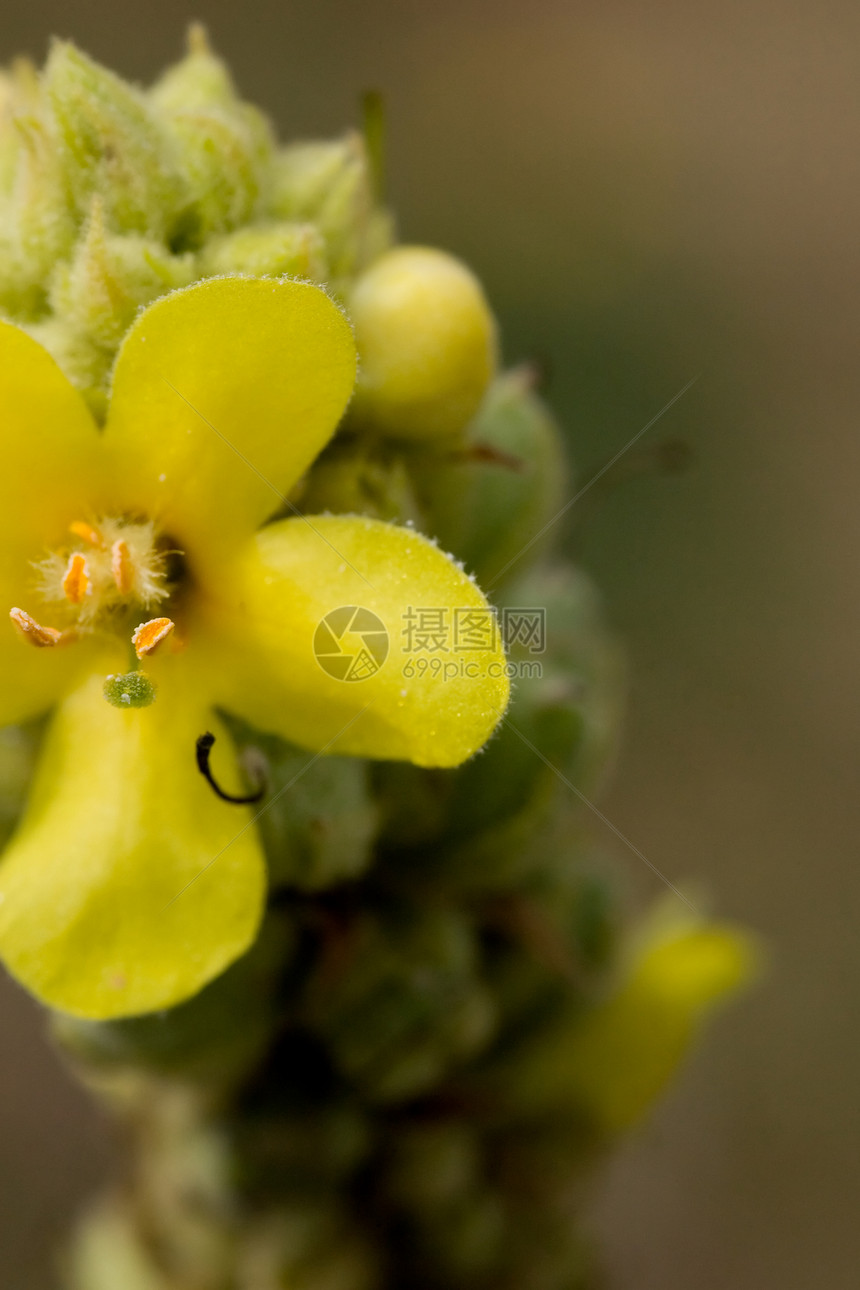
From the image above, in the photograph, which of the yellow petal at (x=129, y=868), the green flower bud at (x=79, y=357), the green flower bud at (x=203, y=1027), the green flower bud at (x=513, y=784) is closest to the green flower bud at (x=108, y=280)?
the green flower bud at (x=79, y=357)

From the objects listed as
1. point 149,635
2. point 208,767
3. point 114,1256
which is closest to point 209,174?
point 149,635

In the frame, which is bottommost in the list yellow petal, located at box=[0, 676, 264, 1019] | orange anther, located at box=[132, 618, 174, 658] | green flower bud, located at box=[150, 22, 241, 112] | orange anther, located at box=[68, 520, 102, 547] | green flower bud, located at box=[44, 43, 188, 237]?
yellow petal, located at box=[0, 676, 264, 1019]

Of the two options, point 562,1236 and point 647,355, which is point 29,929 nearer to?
point 562,1236

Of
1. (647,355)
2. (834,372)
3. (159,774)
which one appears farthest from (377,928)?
(834,372)

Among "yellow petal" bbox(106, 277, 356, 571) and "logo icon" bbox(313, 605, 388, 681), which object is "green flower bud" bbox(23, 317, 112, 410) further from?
"logo icon" bbox(313, 605, 388, 681)

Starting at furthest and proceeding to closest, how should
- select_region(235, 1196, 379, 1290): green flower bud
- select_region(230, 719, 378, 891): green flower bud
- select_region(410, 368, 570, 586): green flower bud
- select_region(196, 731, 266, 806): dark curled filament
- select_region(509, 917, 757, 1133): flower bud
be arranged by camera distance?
select_region(509, 917, 757, 1133): flower bud
select_region(235, 1196, 379, 1290): green flower bud
select_region(410, 368, 570, 586): green flower bud
select_region(230, 719, 378, 891): green flower bud
select_region(196, 731, 266, 806): dark curled filament

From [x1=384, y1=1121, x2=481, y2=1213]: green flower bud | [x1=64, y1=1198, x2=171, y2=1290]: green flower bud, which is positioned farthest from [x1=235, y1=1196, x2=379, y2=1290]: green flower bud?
[x1=64, y1=1198, x2=171, y2=1290]: green flower bud

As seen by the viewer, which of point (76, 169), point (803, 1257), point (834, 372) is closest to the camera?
point (76, 169)

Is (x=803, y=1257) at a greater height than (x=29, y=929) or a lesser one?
lesser

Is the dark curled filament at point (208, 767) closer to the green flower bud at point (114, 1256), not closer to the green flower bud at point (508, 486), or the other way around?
the green flower bud at point (508, 486)
